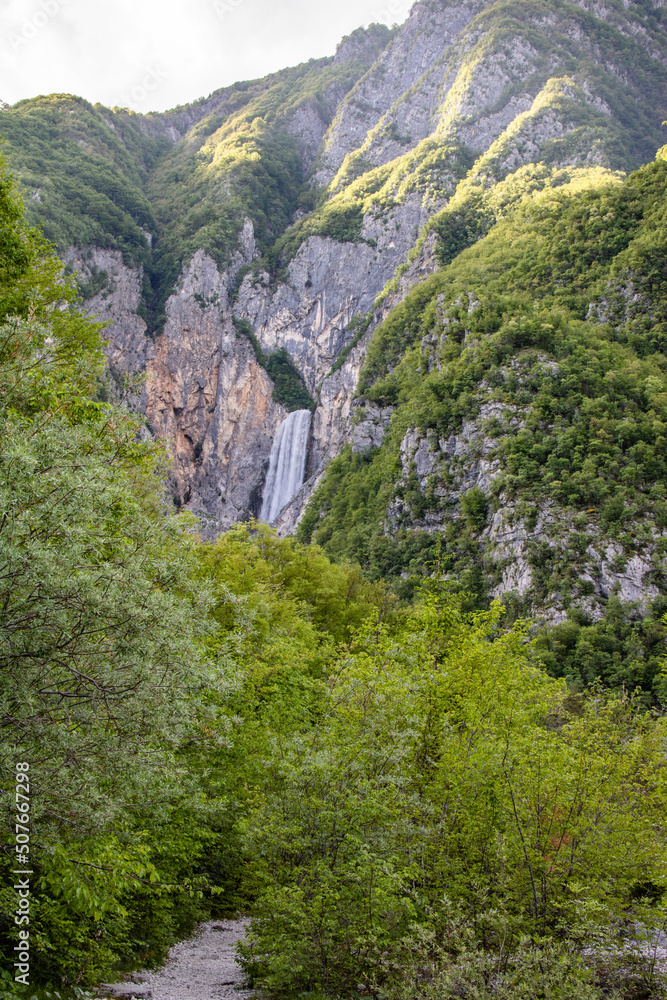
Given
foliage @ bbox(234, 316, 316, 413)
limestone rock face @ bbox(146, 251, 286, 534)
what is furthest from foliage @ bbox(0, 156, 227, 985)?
foliage @ bbox(234, 316, 316, 413)

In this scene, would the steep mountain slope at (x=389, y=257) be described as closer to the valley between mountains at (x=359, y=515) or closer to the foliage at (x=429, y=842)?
the valley between mountains at (x=359, y=515)

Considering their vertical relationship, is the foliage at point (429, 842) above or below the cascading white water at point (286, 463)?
below

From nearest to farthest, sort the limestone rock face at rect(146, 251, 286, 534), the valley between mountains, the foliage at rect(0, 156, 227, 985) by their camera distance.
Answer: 1. the foliage at rect(0, 156, 227, 985)
2. the valley between mountains
3. the limestone rock face at rect(146, 251, 286, 534)

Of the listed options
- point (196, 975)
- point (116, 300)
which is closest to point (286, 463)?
point (116, 300)

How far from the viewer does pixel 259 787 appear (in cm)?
1023

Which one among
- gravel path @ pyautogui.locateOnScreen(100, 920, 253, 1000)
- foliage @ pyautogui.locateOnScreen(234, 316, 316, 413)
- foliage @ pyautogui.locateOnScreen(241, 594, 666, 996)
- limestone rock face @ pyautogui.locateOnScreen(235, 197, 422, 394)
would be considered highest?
limestone rock face @ pyautogui.locateOnScreen(235, 197, 422, 394)

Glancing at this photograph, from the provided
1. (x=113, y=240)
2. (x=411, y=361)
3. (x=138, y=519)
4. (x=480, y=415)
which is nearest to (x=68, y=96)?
(x=113, y=240)

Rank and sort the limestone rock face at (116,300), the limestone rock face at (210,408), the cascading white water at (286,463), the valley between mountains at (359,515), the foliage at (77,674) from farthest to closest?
the limestone rock face at (210,408)
the cascading white water at (286,463)
the limestone rock face at (116,300)
the valley between mountains at (359,515)
the foliage at (77,674)

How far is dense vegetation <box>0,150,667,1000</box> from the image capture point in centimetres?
639

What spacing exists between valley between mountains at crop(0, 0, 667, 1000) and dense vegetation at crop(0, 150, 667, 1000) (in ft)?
0.22

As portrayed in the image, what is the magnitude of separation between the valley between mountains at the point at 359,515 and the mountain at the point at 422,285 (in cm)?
49

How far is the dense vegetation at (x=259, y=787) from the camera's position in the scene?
639cm

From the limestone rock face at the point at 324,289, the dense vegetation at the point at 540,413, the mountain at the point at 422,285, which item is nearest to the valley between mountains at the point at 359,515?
the dense vegetation at the point at 540,413

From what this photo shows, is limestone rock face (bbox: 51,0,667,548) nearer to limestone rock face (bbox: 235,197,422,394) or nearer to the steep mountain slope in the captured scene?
limestone rock face (bbox: 235,197,422,394)
